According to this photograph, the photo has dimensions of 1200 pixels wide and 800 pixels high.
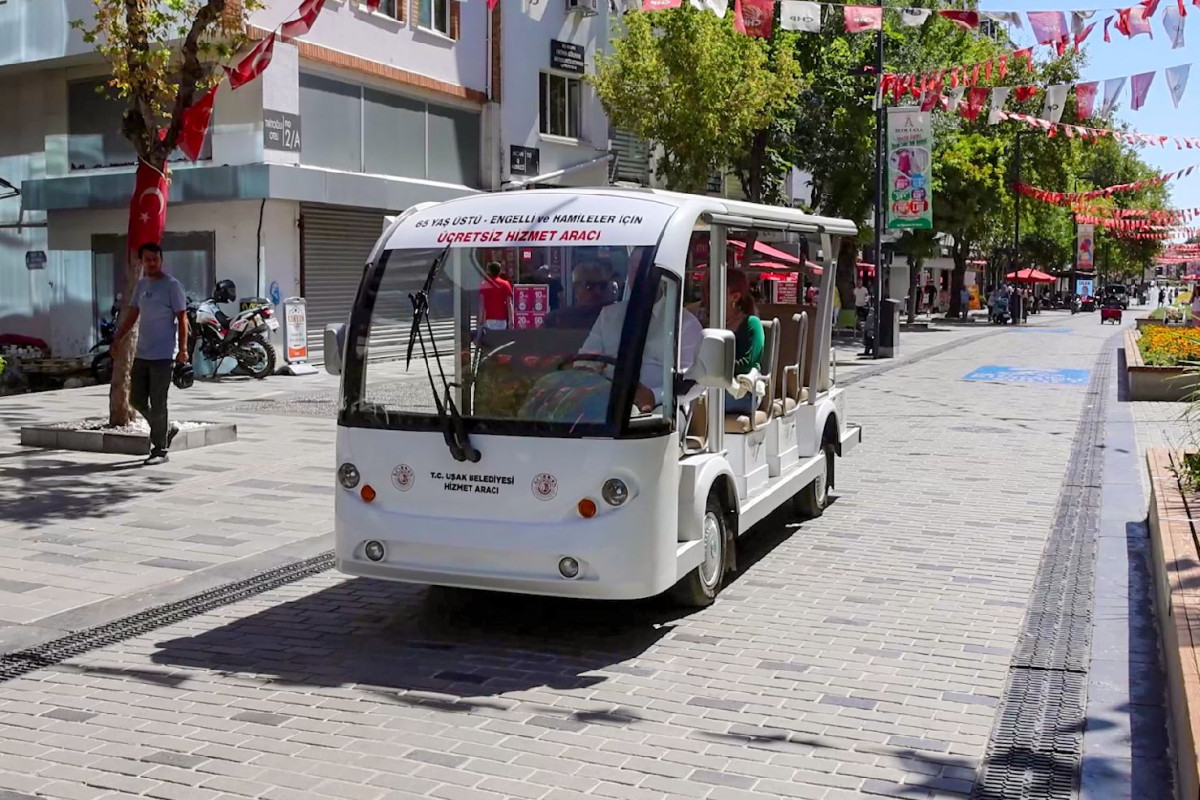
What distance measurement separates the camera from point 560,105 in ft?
97.6

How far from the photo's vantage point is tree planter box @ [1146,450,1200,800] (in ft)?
14.5

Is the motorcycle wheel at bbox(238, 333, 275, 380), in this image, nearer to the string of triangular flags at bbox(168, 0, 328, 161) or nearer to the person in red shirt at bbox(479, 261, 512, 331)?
the string of triangular flags at bbox(168, 0, 328, 161)

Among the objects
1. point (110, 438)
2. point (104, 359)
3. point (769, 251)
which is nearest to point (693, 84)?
point (104, 359)

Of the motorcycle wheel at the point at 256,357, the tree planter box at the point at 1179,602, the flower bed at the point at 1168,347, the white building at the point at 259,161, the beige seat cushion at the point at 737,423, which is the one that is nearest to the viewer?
the tree planter box at the point at 1179,602

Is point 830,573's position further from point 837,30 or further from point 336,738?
point 837,30

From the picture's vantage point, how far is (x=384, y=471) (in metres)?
6.46

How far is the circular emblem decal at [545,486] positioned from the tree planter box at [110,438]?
22.5 feet

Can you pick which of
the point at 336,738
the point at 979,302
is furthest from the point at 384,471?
the point at 979,302

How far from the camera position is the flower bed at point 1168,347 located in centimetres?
1830

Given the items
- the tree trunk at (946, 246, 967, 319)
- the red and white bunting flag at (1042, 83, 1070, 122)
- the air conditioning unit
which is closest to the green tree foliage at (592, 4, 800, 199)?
the air conditioning unit

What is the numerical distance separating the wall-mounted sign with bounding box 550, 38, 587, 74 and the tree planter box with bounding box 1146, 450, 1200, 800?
2158 centimetres

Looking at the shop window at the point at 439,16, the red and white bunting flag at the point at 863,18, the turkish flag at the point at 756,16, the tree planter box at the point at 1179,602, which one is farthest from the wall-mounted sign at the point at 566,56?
the tree planter box at the point at 1179,602

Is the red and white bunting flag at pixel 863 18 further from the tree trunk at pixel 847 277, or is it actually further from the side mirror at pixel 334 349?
the tree trunk at pixel 847 277

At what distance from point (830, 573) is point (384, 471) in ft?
9.49
